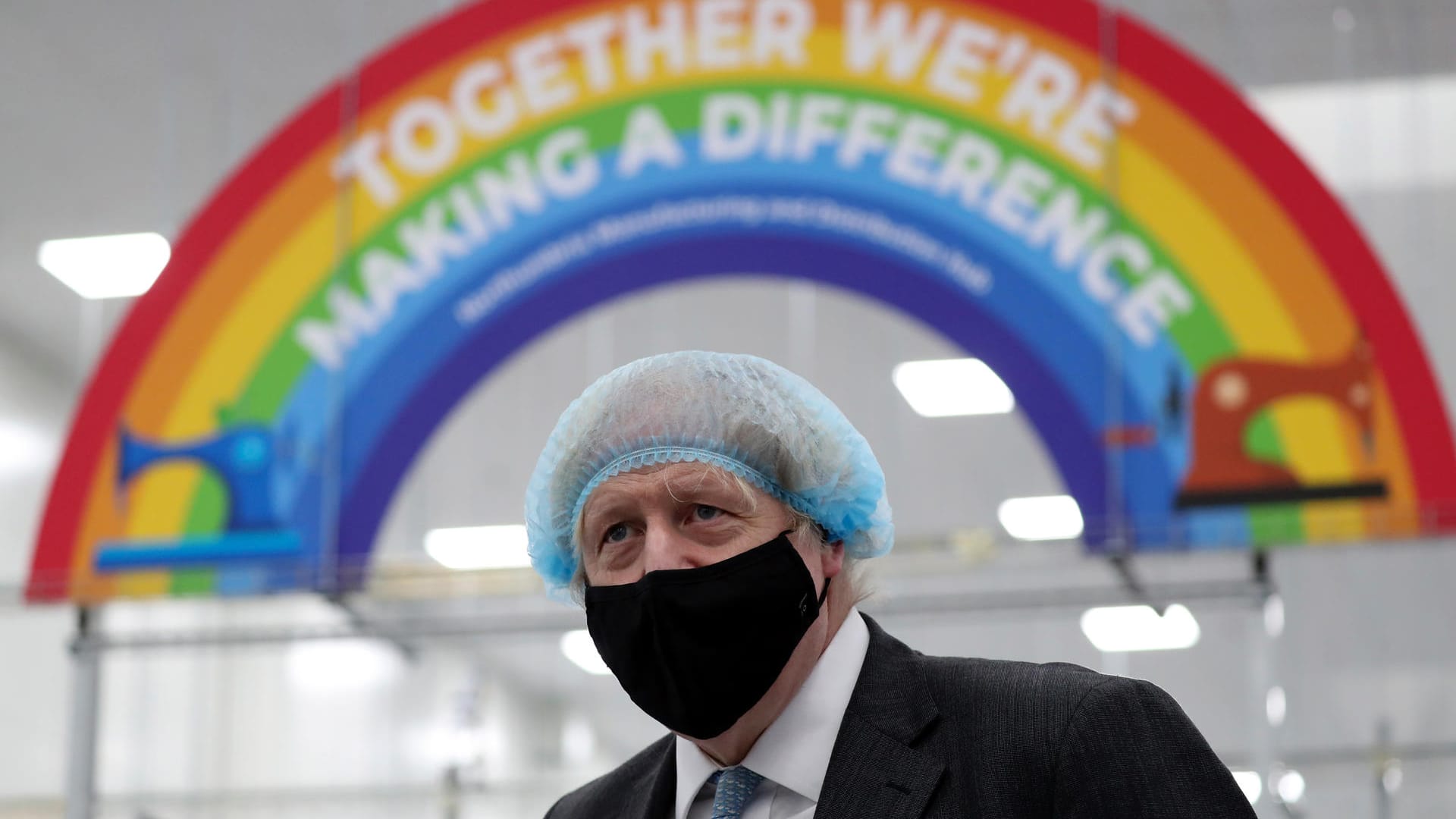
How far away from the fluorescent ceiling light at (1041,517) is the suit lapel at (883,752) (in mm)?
2142

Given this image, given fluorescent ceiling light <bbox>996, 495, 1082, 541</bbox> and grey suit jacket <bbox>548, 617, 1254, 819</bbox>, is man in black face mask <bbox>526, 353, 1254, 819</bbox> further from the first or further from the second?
fluorescent ceiling light <bbox>996, 495, 1082, 541</bbox>

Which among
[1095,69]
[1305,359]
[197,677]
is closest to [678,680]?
[1305,359]

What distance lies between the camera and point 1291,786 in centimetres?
390

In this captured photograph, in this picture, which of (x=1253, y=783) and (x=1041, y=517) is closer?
(x=1253, y=783)

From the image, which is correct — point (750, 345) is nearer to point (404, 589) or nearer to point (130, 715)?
point (404, 589)

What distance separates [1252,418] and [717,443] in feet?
7.28

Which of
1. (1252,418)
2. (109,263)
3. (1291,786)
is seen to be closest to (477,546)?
(109,263)

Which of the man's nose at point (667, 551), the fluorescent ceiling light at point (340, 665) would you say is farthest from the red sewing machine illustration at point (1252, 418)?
the man's nose at point (667, 551)

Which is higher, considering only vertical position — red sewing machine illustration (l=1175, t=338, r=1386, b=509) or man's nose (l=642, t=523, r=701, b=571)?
red sewing machine illustration (l=1175, t=338, r=1386, b=509)

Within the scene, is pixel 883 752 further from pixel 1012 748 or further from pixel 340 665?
pixel 340 665

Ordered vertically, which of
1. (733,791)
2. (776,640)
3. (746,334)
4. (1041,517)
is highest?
(746,334)

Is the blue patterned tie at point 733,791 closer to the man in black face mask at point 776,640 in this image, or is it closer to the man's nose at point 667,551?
the man in black face mask at point 776,640

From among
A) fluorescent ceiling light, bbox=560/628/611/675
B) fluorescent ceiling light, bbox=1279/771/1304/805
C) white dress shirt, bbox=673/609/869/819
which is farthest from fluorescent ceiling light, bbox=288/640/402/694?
white dress shirt, bbox=673/609/869/819

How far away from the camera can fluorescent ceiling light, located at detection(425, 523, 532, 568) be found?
4.36m
